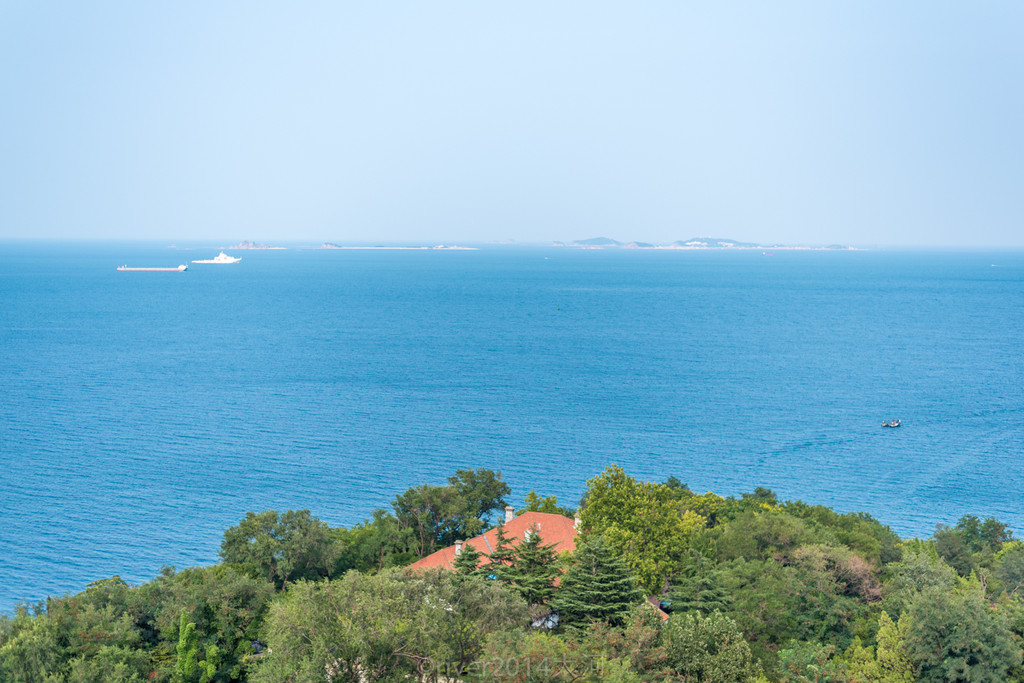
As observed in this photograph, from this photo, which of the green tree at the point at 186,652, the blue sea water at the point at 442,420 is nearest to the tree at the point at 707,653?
the green tree at the point at 186,652

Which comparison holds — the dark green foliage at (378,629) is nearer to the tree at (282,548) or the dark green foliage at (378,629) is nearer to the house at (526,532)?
the house at (526,532)

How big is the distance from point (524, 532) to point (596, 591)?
7848 millimetres

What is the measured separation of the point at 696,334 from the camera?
13625cm

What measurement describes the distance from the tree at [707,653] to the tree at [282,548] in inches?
763

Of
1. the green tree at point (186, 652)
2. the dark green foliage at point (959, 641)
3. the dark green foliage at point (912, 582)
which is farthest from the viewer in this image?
the dark green foliage at point (912, 582)

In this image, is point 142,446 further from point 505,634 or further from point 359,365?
point 505,634

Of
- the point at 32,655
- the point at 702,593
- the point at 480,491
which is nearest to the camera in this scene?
the point at 32,655

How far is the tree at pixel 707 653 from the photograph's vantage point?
2262 cm

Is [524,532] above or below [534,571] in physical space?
below

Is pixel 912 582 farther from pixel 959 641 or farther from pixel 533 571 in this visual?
pixel 533 571

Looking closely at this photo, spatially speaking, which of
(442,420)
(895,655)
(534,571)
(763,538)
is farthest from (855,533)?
(442,420)

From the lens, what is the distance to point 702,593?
31.5m

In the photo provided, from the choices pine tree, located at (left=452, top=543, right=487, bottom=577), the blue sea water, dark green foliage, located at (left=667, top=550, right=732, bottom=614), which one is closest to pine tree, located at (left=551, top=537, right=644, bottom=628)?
dark green foliage, located at (left=667, top=550, right=732, bottom=614)

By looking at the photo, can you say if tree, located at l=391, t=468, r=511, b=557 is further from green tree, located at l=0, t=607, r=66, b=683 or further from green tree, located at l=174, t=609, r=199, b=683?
green tree, located at l=0, t=607, r=66, b=683
